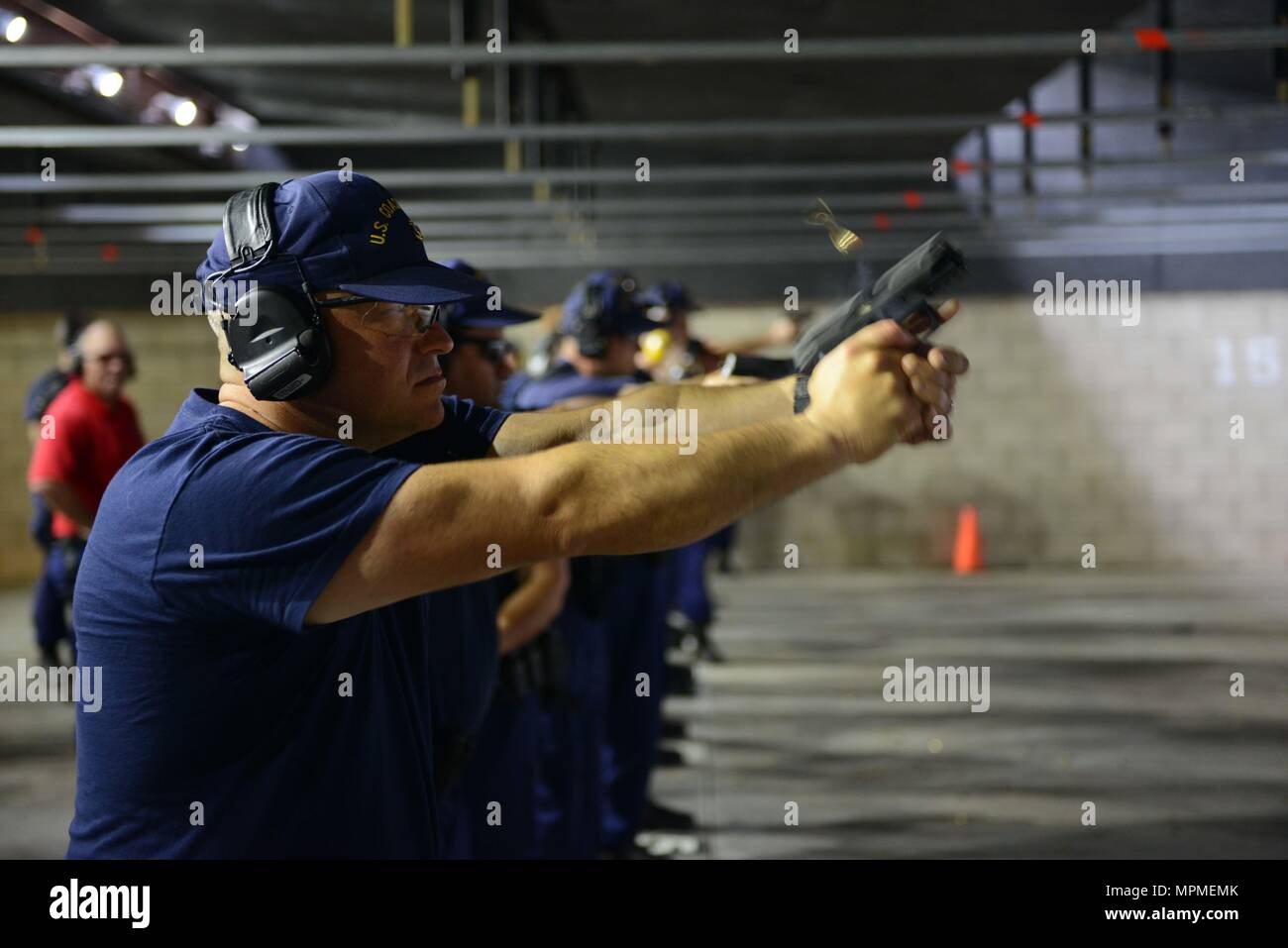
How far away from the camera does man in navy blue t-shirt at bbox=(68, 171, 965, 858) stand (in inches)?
63.4

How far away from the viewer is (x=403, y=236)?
1912 mm

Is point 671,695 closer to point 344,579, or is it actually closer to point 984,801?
point 984,801

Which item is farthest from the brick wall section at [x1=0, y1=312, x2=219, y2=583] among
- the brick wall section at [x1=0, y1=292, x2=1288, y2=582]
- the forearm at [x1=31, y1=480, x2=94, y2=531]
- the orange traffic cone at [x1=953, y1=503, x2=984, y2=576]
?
the orange traffic cone at [x1=953, y1=503, x2=984, y2=576]

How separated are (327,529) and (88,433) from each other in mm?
5444

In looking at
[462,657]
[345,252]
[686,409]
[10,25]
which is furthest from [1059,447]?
[345,252]

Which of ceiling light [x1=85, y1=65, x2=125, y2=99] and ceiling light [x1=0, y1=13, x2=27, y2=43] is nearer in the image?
ceiling light [x1=0, y1=13, x2=27, y2=43]

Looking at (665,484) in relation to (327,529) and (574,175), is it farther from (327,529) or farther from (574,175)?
(574,175)

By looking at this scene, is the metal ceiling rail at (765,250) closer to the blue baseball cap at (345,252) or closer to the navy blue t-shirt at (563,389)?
the navy blue t-shirt at (563,389)

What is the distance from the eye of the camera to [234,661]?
1723 mm

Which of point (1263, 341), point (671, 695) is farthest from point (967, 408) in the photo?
point (671, 695)

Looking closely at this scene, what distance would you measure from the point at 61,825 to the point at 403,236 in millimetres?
4616

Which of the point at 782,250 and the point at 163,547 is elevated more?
the point at 782,250

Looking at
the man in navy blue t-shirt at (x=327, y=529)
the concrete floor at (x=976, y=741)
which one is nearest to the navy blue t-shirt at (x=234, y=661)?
the man in navy blue t-shirt at (x=327, y=529)

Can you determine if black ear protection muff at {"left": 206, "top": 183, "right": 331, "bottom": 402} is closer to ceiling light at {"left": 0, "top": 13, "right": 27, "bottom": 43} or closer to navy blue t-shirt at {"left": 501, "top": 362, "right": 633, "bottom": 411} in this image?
navy blue t-shirt at {"left": 501, "top": 362, "right": 633, "bottom": 411}
